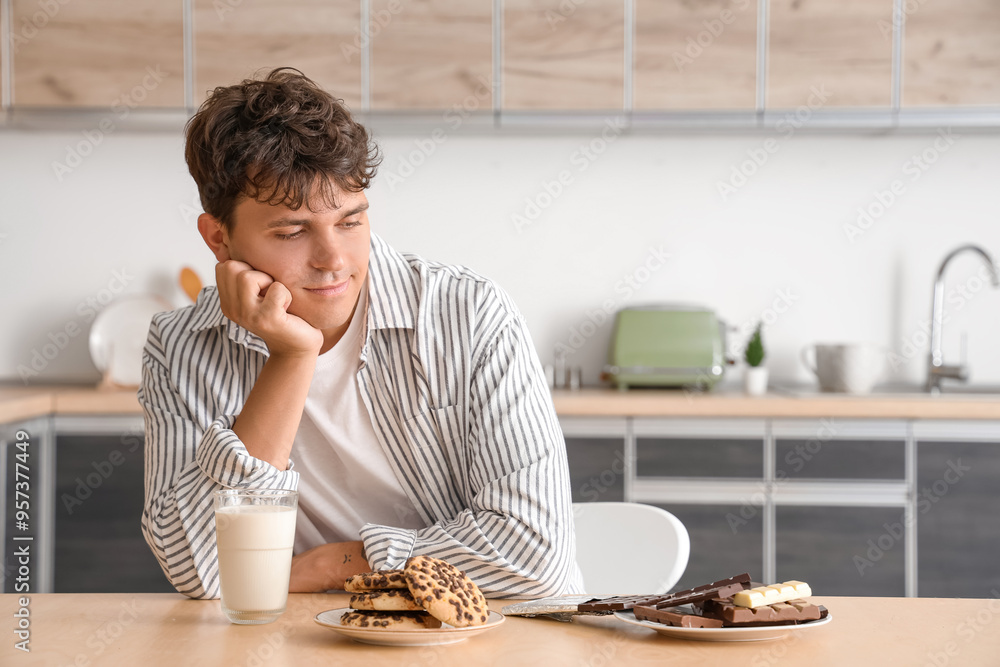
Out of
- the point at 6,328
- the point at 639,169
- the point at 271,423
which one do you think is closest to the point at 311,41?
the point at 639,169

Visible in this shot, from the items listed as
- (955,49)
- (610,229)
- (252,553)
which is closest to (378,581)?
(252,553)

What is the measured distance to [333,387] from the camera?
4.69 feet

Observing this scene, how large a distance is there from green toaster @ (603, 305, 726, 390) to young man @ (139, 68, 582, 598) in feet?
5.74

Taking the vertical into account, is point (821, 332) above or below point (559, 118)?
below

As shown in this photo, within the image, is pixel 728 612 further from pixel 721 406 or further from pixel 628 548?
pixel 721 406

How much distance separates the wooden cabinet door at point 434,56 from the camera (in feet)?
10.2

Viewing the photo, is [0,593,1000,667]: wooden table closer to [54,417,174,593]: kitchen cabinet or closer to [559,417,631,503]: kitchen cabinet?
[559,417,631,503]: kitchen cabinet

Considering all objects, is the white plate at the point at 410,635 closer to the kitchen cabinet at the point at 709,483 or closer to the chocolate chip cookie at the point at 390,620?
the chocolate chip cookie at the point at 390,620

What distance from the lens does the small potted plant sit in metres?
3.16

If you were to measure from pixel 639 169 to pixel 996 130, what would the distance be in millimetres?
1209

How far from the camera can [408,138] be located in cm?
348

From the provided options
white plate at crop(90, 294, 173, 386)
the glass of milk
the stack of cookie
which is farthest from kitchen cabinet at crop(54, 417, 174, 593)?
the stack of cookie

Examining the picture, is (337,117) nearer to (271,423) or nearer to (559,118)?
(271,423)

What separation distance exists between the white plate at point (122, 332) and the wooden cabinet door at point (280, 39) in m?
0.77
